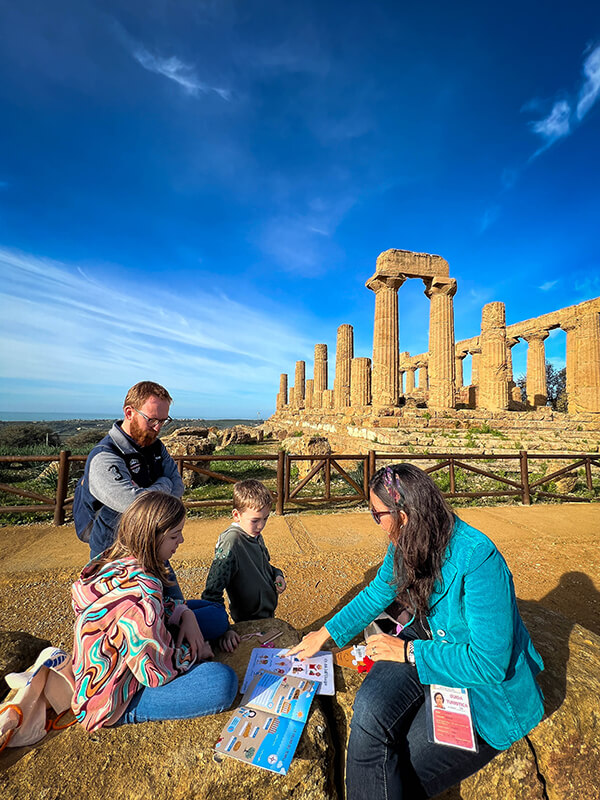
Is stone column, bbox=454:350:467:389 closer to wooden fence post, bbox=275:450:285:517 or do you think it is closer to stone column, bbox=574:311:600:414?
stone column, bbox=574:311:600:414

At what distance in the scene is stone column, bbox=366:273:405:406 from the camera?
15086mm

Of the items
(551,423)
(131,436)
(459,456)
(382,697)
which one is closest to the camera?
(382,697)

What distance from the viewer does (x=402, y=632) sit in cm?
202

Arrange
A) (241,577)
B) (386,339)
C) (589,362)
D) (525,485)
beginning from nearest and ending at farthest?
(241,577) < (525,485) < (386,339) < (589,362)

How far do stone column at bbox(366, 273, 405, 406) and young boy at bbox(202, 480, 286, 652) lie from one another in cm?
1287

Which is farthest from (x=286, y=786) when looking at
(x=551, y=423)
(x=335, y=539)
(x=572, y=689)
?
(x=551, y=423)

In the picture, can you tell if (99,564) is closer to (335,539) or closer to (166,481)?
(166,481)

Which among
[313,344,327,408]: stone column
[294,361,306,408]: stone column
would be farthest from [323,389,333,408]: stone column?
[294,361,306,408]: stone column

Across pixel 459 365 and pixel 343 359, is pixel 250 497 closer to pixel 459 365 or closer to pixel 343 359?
pixel 343 359

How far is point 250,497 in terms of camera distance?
258cm

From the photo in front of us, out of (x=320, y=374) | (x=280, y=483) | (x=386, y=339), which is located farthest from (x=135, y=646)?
(x=320, y=374)

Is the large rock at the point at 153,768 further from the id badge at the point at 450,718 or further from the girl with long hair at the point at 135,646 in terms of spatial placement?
the id badge at the point at 450,718

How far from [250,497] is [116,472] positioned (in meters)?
0.90

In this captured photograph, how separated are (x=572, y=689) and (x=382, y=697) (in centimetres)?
104
